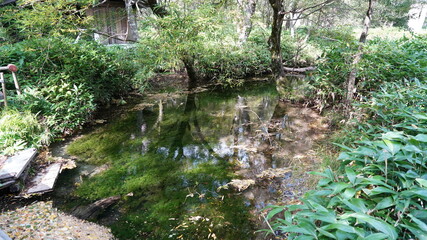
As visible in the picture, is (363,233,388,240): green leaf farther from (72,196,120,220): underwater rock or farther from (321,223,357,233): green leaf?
(72,196,120,220): underwater rock

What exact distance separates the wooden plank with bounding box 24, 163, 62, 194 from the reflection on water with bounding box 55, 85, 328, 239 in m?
0.15

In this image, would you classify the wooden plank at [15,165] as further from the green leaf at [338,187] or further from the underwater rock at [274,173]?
the green leaf at [338,187]

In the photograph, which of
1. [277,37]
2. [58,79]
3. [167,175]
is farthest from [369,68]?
[58,79]

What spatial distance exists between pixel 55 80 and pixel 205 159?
4066 mm

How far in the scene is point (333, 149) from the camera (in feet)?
14.9

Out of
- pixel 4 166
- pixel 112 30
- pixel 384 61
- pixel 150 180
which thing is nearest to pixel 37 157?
pixel 4 166

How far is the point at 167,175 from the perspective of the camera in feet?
13.6

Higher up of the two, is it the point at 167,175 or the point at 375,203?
the point at 375,203

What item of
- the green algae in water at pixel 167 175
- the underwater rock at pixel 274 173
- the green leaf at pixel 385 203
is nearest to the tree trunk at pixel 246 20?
the green algae in water at pixel 167 175

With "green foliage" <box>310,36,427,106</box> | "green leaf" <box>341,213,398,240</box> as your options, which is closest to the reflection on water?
"green foliage" <box>310,36,427,106</box>

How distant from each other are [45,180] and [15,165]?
1.47 feet

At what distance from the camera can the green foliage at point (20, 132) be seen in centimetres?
417

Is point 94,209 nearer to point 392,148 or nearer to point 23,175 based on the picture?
point 23,175

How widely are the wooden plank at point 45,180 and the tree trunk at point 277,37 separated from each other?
590 centimetres
